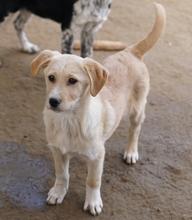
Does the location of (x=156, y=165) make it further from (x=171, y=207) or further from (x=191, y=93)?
(x=191, y=93)

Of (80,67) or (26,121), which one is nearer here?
(80,67)

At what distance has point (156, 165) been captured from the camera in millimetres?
3365

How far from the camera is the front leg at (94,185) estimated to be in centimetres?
266

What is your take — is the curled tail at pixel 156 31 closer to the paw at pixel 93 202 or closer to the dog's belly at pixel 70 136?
the dog's belly at pixel 70 136

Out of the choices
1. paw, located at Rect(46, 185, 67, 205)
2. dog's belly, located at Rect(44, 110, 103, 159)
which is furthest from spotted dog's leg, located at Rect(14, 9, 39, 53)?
paw, located at Rect(46, 185, 67, 205)

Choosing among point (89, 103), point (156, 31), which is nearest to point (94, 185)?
point (89, 103)

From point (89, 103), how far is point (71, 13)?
78.8 inches

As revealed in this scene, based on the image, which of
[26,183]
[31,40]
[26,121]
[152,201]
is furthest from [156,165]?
[31,40]

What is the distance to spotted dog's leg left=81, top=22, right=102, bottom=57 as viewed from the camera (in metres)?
4.36

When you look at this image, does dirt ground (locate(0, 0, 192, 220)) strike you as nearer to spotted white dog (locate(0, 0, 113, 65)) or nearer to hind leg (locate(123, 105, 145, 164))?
hind leg (locate(123, 105, 145, 164))

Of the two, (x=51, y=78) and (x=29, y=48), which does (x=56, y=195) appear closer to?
(x=51, y=78)

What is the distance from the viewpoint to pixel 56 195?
2.87m

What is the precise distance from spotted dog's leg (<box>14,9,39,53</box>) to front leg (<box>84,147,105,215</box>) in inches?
111

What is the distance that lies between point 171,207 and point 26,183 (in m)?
1.29
